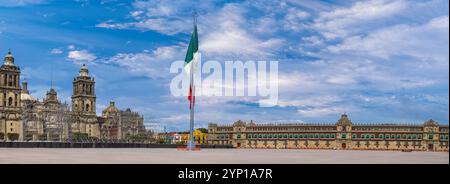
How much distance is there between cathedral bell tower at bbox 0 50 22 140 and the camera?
469ft

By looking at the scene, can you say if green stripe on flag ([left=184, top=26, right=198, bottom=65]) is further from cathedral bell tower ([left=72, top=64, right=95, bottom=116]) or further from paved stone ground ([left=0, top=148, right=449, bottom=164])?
cathedral bell tower ([left=72, top=64, right=95, bottom=116])

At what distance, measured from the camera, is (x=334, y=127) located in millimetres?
145000

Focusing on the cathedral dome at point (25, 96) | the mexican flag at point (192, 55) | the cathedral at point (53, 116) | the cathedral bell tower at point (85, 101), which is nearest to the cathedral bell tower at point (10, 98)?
the cathedral at point (53, 116)

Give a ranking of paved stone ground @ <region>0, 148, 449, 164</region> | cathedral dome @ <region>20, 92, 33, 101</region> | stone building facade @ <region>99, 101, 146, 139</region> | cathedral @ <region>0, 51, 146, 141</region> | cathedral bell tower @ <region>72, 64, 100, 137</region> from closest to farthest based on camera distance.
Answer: paved stone ground @ <region>0, 148, 449, 164</region>, cathedral @ <region>0, 51, 146, 141</region>, cathedral dome @ <region>20, 92, 33, 101</region>, stone building facade @ <region>99, 101, 146, 139</region>, cathedral bell tower @ <region>72, 64, 100, 137</region>

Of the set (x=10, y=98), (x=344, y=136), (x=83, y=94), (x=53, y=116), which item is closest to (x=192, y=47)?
(x=53, y=116)

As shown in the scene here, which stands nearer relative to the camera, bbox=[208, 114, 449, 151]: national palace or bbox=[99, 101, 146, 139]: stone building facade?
bbox=[208, 114, 449, 151]: national palace

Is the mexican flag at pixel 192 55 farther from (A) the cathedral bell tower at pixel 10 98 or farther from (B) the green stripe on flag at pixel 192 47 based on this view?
(A) the cathedral bell tower at pixel 10 98

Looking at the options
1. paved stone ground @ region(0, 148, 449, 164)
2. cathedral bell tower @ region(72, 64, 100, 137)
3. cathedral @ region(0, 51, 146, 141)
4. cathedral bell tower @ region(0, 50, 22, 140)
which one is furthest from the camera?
cathedral bell tower @ region(72, 64, 100, 137)

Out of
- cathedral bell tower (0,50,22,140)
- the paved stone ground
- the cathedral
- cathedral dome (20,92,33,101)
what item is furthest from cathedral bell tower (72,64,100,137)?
the paved stone ground

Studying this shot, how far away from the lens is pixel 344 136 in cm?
14412

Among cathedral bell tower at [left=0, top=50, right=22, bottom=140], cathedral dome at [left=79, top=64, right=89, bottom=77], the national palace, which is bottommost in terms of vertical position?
the national palace
